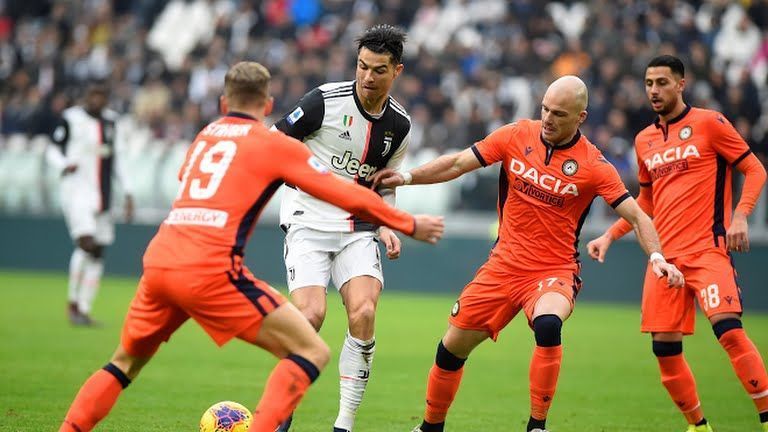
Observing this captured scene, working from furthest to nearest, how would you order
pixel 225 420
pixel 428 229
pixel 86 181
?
pixel 86 181
pixel 225 420
pixel 428 229

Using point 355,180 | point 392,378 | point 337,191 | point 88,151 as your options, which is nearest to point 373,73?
point 355,180

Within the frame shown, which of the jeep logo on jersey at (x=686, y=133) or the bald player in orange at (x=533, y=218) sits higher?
the jeep logo on jersey at (x=686, y=133)

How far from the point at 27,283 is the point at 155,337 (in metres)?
15.7

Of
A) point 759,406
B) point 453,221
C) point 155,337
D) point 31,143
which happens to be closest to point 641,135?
point 759,406

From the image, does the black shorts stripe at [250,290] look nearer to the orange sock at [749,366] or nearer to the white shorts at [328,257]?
the white shorts at [328,257]

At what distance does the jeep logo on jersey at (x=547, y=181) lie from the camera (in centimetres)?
831

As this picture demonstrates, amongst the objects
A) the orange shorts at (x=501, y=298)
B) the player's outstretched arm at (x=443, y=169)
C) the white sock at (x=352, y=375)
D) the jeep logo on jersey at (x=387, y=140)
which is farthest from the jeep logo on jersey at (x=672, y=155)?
the white sock at (x=352, y=375)

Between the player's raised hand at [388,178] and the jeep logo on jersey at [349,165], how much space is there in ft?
1.73

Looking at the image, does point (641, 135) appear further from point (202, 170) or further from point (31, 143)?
point (31, 143)

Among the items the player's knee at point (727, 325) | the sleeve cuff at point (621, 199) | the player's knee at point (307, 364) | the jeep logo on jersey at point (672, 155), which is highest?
the jeep logo on jersey at point (672, 155)

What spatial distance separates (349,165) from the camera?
28.7ft

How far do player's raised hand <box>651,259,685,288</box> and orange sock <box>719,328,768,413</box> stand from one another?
0.97 metres

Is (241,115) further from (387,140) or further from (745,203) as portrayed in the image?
(745,203)

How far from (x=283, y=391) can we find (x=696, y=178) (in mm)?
4179
